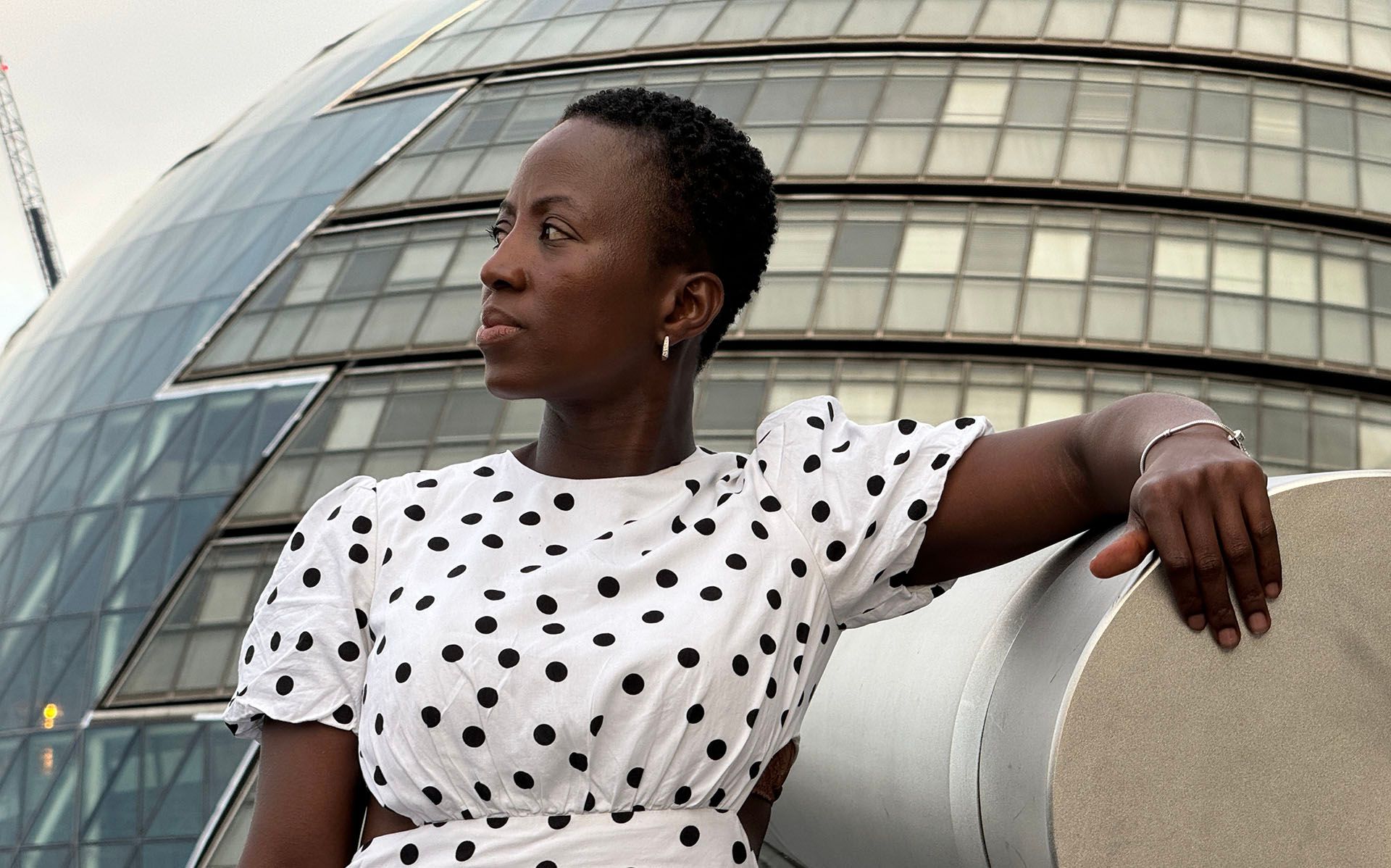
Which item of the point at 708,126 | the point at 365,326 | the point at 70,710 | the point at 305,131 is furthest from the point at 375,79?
the point at 708,126

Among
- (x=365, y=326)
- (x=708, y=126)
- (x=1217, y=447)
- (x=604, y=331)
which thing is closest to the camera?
(x=1217, y=447)

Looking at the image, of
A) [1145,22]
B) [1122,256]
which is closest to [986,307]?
[1122,256]

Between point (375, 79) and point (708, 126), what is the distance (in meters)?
22.0

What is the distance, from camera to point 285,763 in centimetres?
294

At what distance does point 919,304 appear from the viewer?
18625 millimetres

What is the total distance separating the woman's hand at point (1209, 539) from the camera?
223 cm

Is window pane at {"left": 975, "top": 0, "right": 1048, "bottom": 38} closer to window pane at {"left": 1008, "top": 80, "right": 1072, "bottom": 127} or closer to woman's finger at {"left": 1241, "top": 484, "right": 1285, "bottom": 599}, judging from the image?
window pane at {"left": 1008, "top": 80, "right": 1072, "bottom": 127}

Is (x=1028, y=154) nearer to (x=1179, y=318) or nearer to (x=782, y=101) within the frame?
(x=1179, y=318)

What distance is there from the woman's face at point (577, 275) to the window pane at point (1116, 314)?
52.2ft

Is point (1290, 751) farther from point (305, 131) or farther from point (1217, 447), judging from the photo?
point (305, 131)

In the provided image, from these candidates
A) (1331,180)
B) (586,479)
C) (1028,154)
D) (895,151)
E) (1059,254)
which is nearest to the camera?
(586,479)

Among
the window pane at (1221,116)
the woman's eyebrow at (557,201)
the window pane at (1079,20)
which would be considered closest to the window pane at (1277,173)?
the window pane at (1221,116)

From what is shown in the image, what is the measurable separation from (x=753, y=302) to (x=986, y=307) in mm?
2976

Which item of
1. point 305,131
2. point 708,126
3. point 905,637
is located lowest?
point 305,131
